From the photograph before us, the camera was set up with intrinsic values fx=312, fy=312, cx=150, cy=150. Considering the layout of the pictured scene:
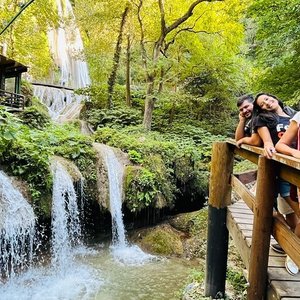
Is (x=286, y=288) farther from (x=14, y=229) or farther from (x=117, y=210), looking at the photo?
(x=117, y=210)

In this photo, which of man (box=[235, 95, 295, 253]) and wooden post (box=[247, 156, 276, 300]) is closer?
wooden post (box=[247, 156, 276, 300])

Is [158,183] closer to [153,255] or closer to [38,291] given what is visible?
[153,255]

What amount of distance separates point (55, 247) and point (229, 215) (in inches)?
176

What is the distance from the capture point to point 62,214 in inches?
268

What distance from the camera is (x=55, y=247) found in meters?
6.81

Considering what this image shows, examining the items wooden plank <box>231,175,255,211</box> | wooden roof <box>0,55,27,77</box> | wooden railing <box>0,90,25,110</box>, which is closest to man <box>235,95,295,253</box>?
wooden plank <box>231,175,255,211</box>

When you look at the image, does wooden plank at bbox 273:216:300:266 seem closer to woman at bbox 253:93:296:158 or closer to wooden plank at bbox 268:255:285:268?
wooden plank at bbox 268:255:285:268

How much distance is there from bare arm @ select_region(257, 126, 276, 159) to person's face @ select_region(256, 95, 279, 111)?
204mm

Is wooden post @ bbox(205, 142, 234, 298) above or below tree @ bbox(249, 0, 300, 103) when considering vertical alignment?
below

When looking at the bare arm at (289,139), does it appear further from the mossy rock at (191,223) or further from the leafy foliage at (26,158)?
the mossy rock at (191,223)

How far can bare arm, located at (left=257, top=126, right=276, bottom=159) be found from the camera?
2.29 meters

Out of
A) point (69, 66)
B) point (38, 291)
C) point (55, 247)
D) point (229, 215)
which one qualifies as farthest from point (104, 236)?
point (69, 66)

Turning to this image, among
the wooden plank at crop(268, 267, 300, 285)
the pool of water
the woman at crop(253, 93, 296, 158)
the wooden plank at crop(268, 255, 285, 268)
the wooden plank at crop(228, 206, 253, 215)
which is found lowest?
the pool of water

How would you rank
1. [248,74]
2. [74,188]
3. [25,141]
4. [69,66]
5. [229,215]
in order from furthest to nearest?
[69,66]
[248,74]
[74,188]
[25,141]
[229,215]
